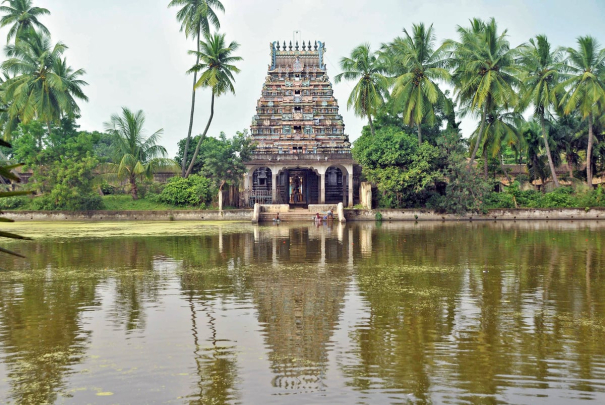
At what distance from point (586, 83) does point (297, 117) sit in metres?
19.0

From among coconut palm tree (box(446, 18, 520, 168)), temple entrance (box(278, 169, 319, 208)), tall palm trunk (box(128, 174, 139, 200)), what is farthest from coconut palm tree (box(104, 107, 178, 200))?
coconut palm tree (box(446, 18, 520, 168))

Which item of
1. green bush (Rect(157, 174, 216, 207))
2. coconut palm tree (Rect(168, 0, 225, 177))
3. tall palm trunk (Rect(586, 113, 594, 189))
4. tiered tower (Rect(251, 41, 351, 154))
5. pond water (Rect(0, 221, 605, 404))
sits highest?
coconut palm tree (Rect(168, 0, 225, 177))

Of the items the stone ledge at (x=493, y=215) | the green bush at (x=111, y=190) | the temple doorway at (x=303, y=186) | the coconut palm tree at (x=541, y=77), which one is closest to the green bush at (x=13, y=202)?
the green bush at (x=111, y=190)

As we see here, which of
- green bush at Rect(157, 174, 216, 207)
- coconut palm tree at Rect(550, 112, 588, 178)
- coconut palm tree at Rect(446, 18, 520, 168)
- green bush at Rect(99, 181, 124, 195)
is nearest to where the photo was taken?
coconut palm tree at Rect(446, 18, 520, 168)

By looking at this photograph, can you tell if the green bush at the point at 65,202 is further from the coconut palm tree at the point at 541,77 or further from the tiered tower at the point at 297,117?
the coconut palm tree at the point at 541,77

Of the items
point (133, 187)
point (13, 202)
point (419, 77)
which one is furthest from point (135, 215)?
point (419, 77)

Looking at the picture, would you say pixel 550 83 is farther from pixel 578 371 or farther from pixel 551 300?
pixel 578 371

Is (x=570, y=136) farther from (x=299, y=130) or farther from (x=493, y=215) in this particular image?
(x=299, y=130)

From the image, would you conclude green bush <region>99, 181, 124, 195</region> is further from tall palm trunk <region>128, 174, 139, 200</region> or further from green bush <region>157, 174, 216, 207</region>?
green bush <region>157, 174, 216, 207</region>

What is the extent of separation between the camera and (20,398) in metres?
5.73

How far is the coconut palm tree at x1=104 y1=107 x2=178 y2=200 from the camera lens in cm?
3944

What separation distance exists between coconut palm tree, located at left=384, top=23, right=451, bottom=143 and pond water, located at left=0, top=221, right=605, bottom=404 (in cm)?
2135

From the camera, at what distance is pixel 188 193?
38.0 meters

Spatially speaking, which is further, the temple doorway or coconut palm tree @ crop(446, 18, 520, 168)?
the temple doorway
